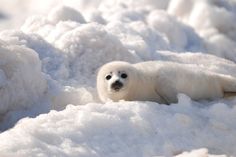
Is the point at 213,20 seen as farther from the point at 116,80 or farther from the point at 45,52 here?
the point at 116,80

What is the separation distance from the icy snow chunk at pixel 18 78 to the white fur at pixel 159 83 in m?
0.63

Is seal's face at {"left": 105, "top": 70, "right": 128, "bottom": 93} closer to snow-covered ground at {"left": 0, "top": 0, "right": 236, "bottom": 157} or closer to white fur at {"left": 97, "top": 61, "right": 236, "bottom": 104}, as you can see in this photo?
white fur at {"left": 97, "top": 61, "right": 236, "bottom": 104}

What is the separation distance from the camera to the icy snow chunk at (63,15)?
7391 mm

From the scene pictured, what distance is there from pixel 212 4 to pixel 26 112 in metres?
7.37

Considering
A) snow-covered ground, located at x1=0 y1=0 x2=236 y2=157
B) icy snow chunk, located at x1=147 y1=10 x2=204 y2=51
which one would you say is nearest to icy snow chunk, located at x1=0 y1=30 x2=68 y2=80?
snow-covered ground, located at x1=0 y1=0 x2=236 y2=157

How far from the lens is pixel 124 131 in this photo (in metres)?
3.73

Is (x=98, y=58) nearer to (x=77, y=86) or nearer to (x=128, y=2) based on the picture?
(x=77, y=86)

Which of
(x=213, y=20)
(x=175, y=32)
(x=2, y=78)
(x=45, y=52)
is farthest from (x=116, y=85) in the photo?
(x=213, y=20)

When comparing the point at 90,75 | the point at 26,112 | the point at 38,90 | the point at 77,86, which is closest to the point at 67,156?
the point at 26,112

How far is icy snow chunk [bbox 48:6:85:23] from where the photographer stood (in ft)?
24.2

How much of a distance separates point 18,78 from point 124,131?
4.86 ft

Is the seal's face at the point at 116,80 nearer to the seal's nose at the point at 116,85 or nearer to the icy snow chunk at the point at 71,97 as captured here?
the seal's nose at the point at 116,85

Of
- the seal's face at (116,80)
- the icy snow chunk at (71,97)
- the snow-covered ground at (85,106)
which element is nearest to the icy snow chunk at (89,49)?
the snow-covered ground at (85,106)

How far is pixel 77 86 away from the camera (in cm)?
541
